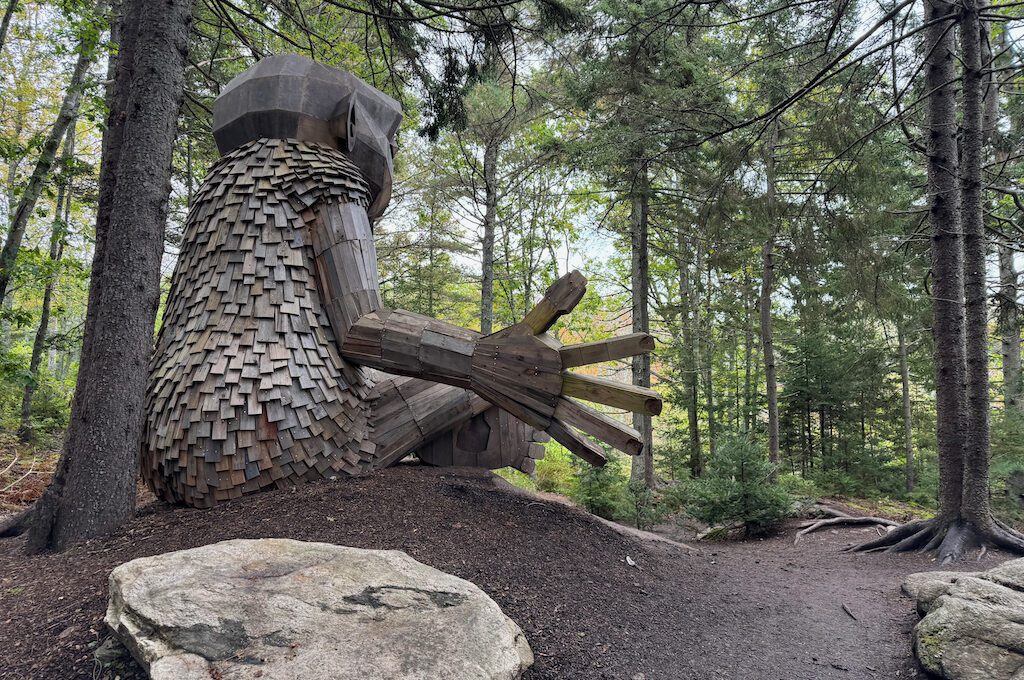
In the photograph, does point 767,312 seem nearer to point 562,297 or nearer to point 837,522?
point 837,522

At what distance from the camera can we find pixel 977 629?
253 cm

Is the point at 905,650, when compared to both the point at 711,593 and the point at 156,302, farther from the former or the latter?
the point at 156,302

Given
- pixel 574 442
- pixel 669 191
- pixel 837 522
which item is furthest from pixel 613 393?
pixel 669 191

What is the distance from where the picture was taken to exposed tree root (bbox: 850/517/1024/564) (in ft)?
14.1

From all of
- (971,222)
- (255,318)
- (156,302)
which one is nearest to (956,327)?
(971,222)

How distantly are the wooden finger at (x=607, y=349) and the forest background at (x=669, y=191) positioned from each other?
2.14 meters

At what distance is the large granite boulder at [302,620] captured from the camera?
167 cm

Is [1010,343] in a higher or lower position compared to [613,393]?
higher

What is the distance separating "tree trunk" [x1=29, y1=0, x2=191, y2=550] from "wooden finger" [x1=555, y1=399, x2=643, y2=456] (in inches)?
96.6

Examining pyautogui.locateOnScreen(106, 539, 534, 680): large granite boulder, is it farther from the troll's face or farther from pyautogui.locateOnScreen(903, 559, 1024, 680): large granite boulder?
the troll's face

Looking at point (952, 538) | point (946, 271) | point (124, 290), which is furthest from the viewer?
point (946, 271)

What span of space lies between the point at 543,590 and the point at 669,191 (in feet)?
26.8

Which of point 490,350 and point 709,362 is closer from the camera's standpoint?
point 490,350

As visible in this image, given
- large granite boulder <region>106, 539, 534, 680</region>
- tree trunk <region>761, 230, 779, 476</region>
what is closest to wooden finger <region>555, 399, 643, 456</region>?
large granite boulder <region>106, 539, 534, 680</region>
